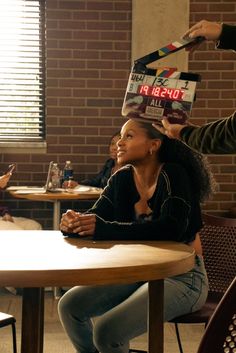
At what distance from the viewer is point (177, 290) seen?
204cm

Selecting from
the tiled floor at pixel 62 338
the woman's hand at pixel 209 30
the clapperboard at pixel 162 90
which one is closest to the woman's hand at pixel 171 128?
the clapperboard at pixel 162 90

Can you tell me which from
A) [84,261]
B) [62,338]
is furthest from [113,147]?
[84,261]

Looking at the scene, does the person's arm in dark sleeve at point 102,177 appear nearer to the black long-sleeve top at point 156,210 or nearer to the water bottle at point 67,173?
the water bottle at point 67,173

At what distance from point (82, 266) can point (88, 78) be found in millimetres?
3957

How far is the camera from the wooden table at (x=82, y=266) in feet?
4.74

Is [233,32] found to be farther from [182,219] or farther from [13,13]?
[13,13]

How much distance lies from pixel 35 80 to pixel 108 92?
0.70 meters

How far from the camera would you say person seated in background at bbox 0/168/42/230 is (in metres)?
4.50

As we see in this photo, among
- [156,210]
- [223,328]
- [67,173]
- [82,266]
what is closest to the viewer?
[223,328]

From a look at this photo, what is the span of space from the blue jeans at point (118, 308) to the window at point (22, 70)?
11.1 ft

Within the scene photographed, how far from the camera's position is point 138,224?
200 cm

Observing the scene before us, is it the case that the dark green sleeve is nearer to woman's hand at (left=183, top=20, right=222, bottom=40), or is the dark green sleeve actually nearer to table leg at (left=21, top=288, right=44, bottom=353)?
woman's hand at (left=183, top=20, right=222, bottom=40)

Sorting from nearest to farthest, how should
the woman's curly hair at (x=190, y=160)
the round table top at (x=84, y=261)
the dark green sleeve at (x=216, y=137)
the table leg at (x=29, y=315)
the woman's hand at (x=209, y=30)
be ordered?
the round table top at (x=84, y=261)
the table leg at (x=29, y=315)
the dark green sleeve at (x=216, y=137)
the woman's hand at (x=209, y=30)
the woman's curly hair at (x=190, y=160)

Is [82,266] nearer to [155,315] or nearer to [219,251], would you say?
[155,315]
